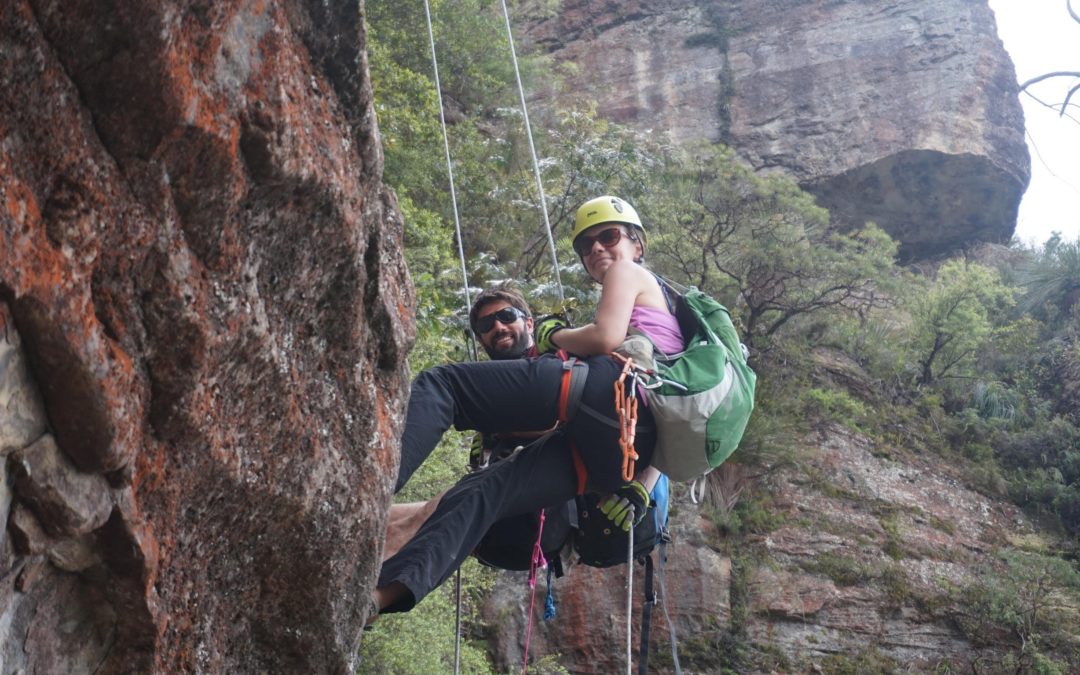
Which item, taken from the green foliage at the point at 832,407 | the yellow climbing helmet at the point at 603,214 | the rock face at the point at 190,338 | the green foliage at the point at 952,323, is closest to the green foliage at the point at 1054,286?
the green foliage at the point at 952,323

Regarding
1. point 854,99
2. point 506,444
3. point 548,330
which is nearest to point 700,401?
point 548,330

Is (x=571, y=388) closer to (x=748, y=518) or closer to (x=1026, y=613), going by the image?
(x=748, y=518)

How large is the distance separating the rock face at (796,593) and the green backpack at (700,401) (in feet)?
21.2

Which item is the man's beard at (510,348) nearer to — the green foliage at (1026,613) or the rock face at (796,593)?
the rock face at (796,593)

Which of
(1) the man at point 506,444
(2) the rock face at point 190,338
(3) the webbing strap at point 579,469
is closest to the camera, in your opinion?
(2) the rock face at point 190,338

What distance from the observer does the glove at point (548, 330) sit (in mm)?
3820

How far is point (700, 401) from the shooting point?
3562mm

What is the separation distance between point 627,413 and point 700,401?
0.97 ft

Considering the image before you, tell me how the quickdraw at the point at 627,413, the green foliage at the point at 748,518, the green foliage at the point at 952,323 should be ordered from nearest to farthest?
the quickdraw at the point at 627,413, the green foliage at the point at 748,518, the green foliage at the point at 952,323

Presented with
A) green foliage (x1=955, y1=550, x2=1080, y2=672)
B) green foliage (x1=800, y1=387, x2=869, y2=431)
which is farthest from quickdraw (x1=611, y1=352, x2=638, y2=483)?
green foliage (x1=800, y1=387, x2=869, y2=431)

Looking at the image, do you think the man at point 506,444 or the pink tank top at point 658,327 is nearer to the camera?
the pink tank top at point 658,327

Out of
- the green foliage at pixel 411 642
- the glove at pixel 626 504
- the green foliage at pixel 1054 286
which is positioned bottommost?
the green foliage at pixel 411 642

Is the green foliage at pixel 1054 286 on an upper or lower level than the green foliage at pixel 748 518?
upper

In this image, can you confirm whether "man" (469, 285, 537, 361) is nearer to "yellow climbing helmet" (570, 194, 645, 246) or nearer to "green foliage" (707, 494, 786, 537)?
"yellow climbing helmet" (570, 194, 645, 246)
